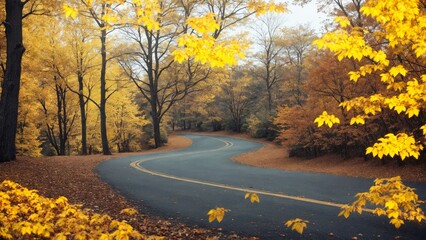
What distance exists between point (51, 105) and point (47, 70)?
8259 mm

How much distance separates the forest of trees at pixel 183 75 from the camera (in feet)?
18.1

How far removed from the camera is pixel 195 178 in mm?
11844

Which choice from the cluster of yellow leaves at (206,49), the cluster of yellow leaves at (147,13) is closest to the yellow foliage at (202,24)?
the cluster of yellow leaves at (206,49)

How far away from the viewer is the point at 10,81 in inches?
440

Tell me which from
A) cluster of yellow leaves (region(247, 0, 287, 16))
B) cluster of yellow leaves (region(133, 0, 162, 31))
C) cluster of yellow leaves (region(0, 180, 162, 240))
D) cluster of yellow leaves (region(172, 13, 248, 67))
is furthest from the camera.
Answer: cluster of yellow leaves (region(247, 0, 287, 16))

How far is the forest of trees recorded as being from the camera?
18.1 feet

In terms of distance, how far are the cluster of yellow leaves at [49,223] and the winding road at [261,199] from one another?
264 centimetres

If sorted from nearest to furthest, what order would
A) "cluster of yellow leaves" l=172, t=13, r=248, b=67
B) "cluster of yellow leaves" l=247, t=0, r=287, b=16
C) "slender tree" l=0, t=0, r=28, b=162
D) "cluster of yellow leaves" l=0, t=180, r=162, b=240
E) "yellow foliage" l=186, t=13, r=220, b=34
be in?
"cluster of yellow leaves" l=0, t=180, r=162, b=240
"cluster of yellow leaves" l=172, t=13, r=248, b=67
"yellow foliage" l=186, t=13, r=220, b=34
"cluster of yellow leaves" l=247, t=0, r=287, b=16
"slender tree" l=0, t=0, r=28, b=162

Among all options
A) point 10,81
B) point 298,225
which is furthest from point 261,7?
point 10,81

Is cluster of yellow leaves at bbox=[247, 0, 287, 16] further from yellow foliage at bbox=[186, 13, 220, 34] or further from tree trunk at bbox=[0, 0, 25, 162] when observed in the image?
tree trunk at bbox=[0, 0, 25, 162]

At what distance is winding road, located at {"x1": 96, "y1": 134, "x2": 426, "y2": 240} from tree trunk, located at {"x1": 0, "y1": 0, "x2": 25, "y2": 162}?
3.56 meters

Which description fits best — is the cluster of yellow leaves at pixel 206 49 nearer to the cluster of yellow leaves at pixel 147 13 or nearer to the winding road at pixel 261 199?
the cluster of yellow leaves at pixel 147 13

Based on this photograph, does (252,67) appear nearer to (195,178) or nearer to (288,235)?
(195,178)

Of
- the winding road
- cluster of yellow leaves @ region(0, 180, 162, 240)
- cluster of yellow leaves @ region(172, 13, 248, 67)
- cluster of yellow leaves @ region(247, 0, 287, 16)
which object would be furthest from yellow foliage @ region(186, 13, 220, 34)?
the winding road
